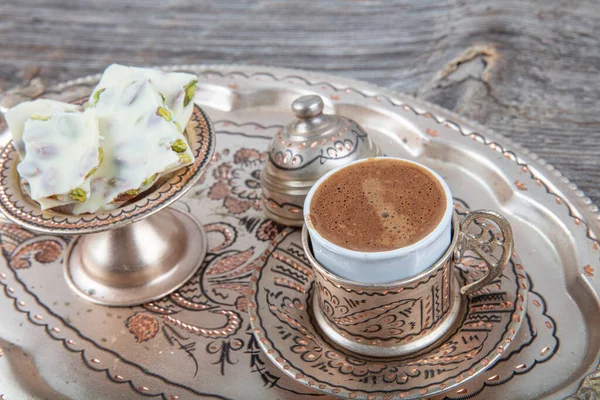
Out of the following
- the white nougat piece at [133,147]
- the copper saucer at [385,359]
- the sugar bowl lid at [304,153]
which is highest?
the white nougat piece at [133,147]

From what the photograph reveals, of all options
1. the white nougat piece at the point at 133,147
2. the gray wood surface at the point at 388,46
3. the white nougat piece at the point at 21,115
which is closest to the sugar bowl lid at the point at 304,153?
the white nougat piece at the point at 133,147

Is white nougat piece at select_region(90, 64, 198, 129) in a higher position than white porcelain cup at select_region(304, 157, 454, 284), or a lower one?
higher

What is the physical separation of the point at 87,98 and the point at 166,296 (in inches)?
12.6

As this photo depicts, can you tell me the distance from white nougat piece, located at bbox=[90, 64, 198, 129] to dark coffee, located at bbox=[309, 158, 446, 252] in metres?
0.23

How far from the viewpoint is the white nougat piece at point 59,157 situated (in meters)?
0.84

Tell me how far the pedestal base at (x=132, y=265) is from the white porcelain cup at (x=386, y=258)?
0.29 meters

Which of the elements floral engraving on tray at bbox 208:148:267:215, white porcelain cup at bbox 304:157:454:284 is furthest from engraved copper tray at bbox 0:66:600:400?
white porcelain cup at bbox 304:157:454:284

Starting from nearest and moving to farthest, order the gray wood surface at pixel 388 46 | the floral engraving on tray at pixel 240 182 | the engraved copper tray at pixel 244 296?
the engraved copper tray at pixel 244 296
the floral engraving on tray at pixel 240 182
the gray wood surface at pixel 388 46

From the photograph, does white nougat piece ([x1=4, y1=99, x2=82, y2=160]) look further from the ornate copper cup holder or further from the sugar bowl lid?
the sugar bowl lid

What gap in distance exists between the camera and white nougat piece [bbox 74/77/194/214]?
33.7 inches

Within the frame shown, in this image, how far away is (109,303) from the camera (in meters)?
0.96

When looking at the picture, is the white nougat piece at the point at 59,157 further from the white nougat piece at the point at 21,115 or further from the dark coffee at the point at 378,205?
the dark coffee at the point at 378,205

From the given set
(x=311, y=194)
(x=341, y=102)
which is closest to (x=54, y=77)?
(x=341, y=102)

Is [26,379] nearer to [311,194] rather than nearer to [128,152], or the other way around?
[128,152]
